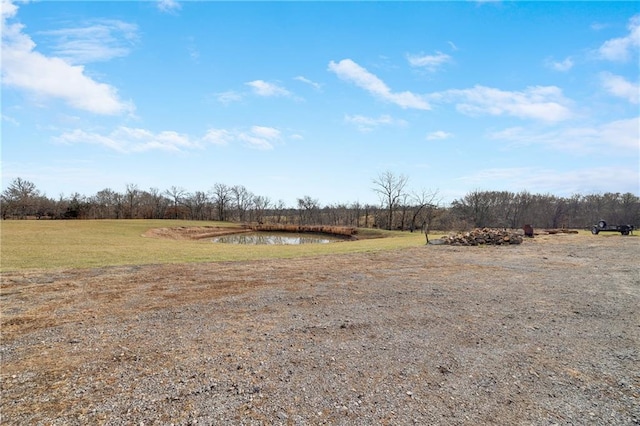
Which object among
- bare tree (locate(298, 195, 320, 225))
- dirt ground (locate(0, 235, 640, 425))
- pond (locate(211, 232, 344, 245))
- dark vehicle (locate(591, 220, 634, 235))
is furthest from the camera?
bare tree (locate(298, 195, 320, 225))

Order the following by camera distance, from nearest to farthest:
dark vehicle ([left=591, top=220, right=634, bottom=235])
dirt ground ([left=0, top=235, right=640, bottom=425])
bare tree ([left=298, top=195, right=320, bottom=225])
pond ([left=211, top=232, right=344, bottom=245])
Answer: dirt ground ([left=0, top=235, right=640, bottom=425]), dark vehicle ([left=591, top=220, right=634, bottom=235]), pond ([left=211, top=232, right=344, bottom=245]), bare tree ([left=298, top=195, right=320, bottom=225])

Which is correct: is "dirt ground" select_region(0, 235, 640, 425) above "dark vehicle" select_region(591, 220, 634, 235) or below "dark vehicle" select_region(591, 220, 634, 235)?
below

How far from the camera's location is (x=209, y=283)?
9469mm

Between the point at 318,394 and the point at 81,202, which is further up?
the point at 81,202

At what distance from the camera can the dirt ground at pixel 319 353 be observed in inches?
133

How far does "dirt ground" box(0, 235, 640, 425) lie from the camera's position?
3375 millimetres

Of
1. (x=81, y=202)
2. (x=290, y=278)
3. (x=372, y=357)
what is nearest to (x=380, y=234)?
(x=290, y=278)

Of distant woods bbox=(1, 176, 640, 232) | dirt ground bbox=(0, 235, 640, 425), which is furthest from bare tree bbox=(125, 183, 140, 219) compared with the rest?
dirt ground bbox=(0, 235, 640, 425)

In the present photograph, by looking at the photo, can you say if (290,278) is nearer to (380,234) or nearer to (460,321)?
(460,321)

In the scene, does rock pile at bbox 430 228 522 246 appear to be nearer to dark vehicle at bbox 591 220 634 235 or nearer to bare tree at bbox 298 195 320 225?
dark vehicle at bbox 591 220 634 235

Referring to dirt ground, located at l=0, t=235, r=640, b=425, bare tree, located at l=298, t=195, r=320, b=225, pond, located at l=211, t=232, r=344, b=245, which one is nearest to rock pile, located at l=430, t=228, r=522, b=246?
dirt ground, located at l=0, t=235, r=640, b=425

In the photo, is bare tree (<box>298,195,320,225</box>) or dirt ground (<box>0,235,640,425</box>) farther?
bare tree (<box>298,195,320,225</box>)

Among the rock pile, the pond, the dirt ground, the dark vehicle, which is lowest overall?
the pond

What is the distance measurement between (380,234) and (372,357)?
122 ft
